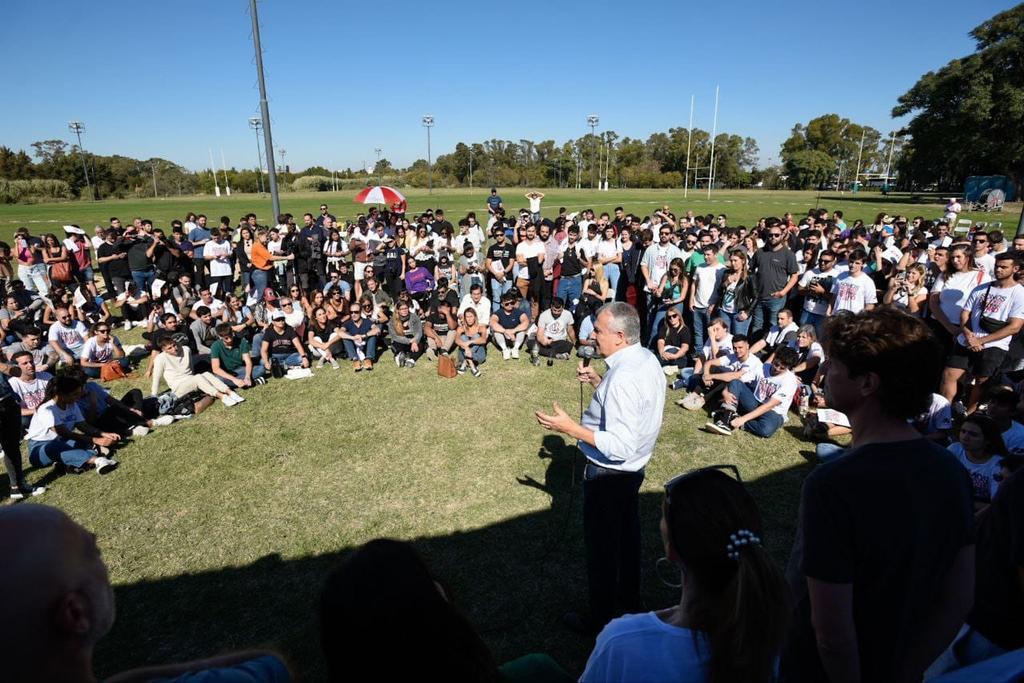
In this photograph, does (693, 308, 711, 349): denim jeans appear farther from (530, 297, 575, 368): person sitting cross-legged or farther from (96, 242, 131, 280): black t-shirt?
(96, 242, 131, 280): black t-shirt

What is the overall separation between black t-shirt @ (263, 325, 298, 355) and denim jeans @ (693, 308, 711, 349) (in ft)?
22.7

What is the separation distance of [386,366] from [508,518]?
5104mm

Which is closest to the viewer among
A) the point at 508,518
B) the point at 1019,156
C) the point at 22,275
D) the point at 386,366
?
the point at 508,518

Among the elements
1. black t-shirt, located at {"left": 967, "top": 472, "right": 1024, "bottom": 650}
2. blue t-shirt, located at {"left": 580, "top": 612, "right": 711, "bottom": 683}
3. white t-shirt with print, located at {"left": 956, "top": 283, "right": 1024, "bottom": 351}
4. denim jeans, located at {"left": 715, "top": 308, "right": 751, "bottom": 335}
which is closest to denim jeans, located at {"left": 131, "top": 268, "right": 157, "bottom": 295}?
denim jeans, located at {"left": 715, "top": 308, "right": 751, "bottom": 335}

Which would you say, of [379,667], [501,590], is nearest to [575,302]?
[501,590]

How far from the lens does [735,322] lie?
345 inches

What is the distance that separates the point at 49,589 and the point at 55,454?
245 inches

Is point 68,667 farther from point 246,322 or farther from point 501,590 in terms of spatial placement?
point 246,322

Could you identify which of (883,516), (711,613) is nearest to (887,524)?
(883,516)

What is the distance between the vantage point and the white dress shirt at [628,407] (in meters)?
3.01

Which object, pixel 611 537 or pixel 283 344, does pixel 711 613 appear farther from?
pixel 283 344

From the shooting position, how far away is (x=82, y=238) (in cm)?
1250

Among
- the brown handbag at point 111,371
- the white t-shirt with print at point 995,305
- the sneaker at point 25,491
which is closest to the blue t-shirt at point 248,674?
the sneaker at point 25,491

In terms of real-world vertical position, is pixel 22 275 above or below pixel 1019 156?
below
